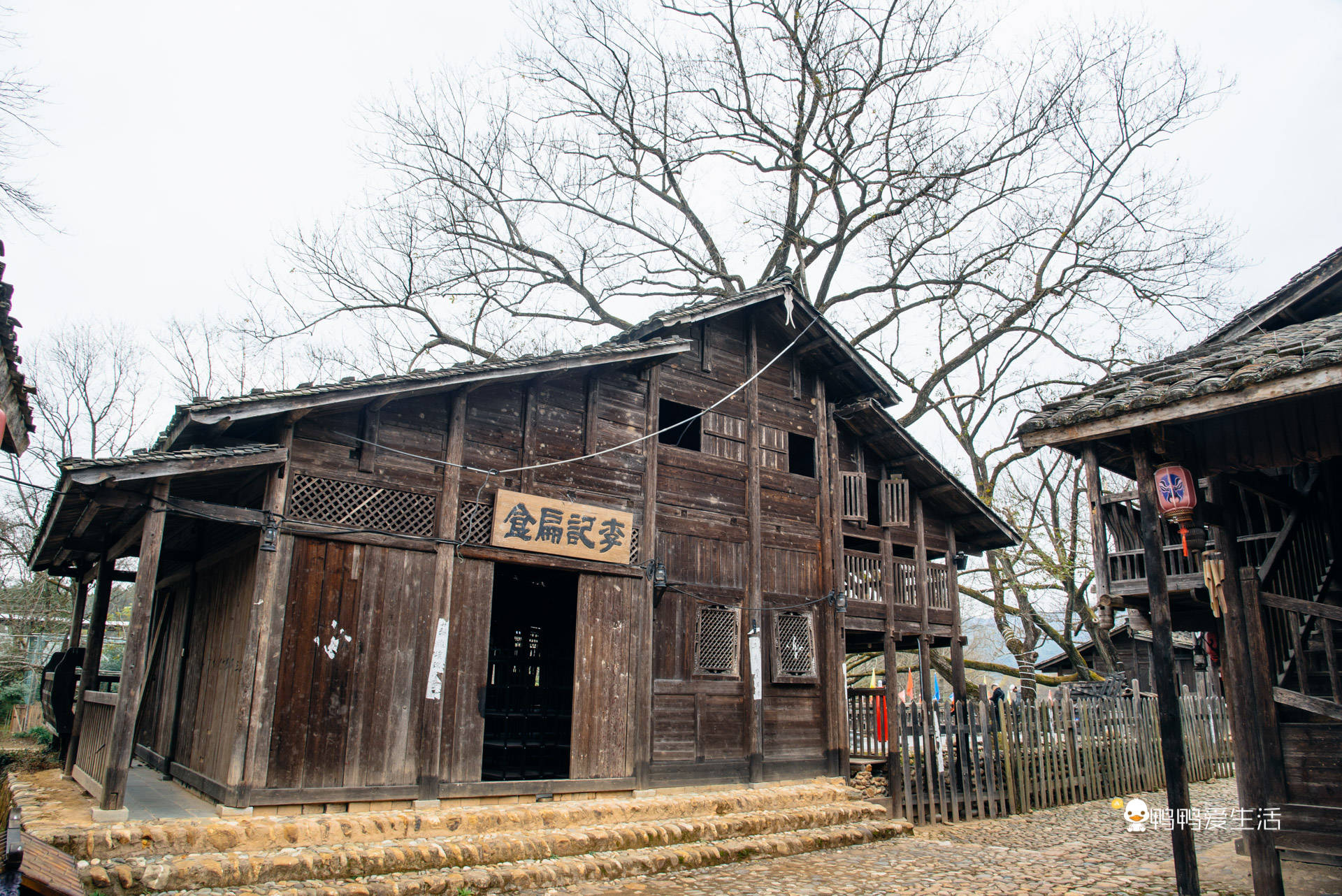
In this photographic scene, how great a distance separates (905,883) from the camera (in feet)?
30.7

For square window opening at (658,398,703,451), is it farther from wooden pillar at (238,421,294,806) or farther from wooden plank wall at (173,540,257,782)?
wooden plank wall at (173,540,257,782)

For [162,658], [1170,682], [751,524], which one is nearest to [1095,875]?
[1170,682]

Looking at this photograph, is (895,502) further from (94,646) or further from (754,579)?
(94,646)

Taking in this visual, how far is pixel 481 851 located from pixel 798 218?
19012 millimetres

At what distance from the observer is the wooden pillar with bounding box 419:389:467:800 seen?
9625mm

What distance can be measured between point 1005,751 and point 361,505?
11609mm

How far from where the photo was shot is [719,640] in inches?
507

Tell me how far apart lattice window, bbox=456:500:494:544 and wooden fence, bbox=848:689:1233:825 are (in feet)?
24.5

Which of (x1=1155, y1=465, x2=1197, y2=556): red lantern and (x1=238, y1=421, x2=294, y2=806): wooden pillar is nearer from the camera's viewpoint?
(x1=1155, y1=465, x2=1197, y2=556): red lantern

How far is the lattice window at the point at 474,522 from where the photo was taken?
10422mm

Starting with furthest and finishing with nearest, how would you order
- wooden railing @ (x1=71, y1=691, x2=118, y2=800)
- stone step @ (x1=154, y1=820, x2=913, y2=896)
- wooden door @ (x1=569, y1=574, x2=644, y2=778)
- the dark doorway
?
1. the dark doorway
2. wooden door @ (x1=569, y1=574, x2=644, y2=778)
3. wooden railing @ (x1=71, y1=691, x2=118, y2=800)
4. stone step @ (x1=154, y1=820, x2=913, y2=896)

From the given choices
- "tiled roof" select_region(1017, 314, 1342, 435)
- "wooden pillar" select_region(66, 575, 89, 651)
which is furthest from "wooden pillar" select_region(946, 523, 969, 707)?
"wooden pillar" select_region(66, 575, 89, 651)

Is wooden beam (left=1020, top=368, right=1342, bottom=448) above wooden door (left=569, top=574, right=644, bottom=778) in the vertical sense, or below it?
above

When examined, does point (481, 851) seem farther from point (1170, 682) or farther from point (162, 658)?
point (162, 658)
